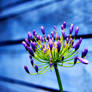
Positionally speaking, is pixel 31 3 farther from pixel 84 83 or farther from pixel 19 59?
pixel 84 83

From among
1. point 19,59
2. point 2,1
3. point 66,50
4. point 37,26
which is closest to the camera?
point 66,50

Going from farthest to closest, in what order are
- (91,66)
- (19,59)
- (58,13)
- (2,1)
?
(2,1), (19,59), (58,13), (91,66)

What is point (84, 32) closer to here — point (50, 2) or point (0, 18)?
point (50, 2)

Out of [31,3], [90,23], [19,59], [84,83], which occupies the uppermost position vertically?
[31,3]

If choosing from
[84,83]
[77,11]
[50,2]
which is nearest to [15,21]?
[50,2]

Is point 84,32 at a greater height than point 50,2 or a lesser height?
lesser

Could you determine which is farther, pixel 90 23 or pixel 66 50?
pixel 90 23
